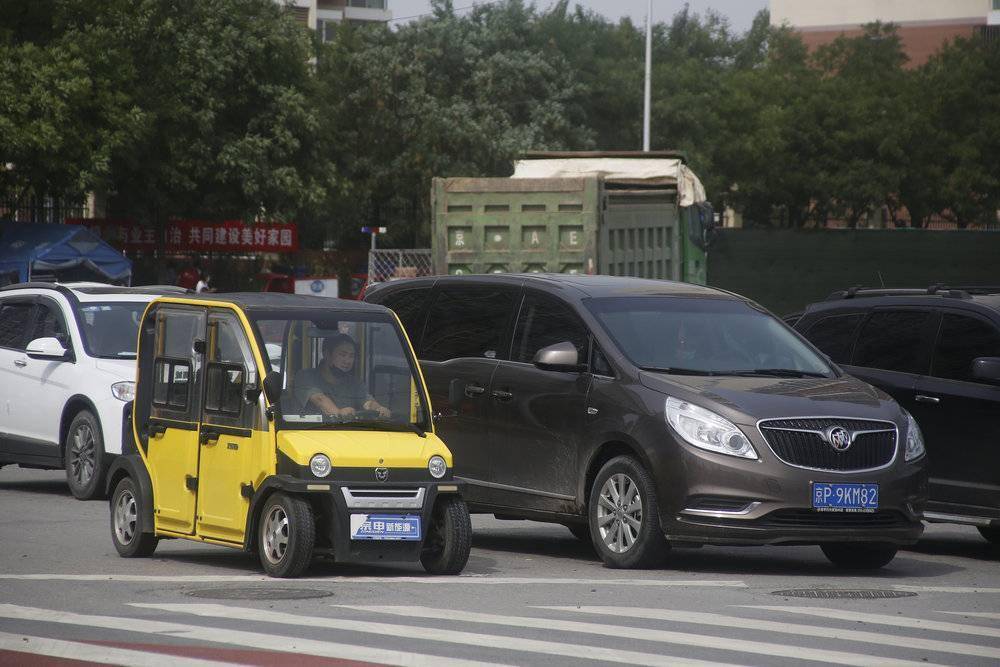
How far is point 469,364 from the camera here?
12.6 meters

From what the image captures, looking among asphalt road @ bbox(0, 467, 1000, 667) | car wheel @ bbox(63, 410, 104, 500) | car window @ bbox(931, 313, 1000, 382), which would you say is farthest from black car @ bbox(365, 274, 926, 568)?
car wheel @ bbox(63, 410, 104, 500)

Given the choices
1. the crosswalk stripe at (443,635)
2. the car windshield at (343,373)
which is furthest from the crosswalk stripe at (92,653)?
the car windshield at (343,373)

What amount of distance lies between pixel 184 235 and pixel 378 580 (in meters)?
34.3

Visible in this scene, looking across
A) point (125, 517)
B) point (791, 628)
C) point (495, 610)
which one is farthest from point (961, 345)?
point (125, 517)

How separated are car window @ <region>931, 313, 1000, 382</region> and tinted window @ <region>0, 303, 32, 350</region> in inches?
341

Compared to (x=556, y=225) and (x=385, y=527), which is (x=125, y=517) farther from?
(x=556, y=225)

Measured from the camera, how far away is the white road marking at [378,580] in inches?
409

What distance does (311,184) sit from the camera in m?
43.8

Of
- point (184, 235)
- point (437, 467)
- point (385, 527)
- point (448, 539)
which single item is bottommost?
point (448, 539)

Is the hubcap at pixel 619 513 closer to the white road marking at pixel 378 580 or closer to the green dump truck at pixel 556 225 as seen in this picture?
the white road marking at pixel 378 580

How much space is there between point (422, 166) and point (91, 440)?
4361cm

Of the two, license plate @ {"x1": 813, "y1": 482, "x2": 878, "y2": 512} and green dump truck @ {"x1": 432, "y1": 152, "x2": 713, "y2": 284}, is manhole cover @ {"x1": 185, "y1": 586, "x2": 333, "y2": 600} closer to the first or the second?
license plate @ {"x1": 813, "y1": 482, "x2": 878, "y2": 512}

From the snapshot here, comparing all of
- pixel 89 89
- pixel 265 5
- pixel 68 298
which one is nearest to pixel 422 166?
pixel 265 5

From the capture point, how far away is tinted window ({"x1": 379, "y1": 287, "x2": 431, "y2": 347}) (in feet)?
43.5
